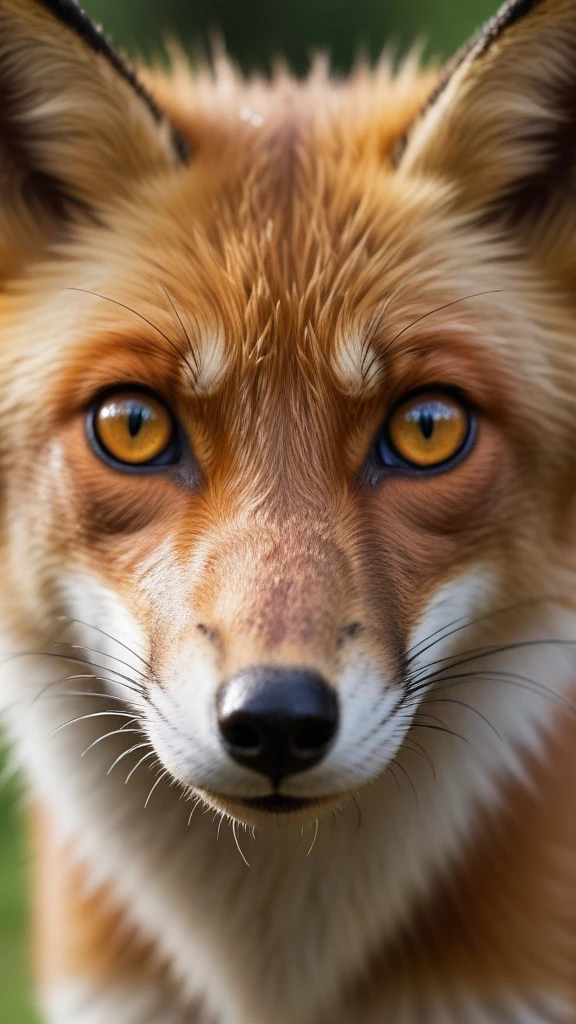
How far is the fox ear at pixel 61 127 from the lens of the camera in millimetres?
2297

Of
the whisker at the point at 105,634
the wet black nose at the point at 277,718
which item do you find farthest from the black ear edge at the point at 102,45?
the wet black nose at the point at 277,718

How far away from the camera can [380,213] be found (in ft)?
7.95

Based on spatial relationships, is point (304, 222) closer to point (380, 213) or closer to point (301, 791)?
point (380, 213)

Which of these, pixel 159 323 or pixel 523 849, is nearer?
pixel 159 323

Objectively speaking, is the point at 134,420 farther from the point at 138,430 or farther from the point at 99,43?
the point at 99,43

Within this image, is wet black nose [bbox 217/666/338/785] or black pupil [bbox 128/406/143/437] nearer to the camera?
wet black nose [bbox 217/666/338/785]

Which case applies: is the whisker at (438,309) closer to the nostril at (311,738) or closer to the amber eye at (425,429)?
the amber eye at (425,429)

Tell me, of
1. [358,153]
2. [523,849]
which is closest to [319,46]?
[358,153]

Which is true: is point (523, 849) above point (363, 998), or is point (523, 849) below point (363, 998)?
above

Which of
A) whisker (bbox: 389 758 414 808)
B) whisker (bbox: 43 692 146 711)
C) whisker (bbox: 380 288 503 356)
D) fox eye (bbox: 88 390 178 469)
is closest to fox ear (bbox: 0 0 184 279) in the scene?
fox eye (bbox: 88 390 178 469)

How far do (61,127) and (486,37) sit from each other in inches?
37.8

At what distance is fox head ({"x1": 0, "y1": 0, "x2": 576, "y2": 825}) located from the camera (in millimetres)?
2018

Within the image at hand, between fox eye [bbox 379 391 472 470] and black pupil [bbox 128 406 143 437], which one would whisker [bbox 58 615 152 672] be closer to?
black pupil [bbox 128 406 143 437]

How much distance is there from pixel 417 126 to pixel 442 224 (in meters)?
0.23
